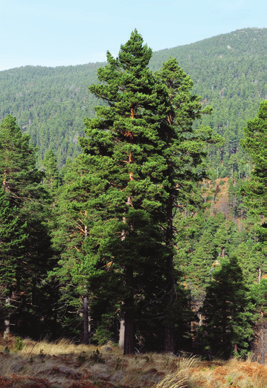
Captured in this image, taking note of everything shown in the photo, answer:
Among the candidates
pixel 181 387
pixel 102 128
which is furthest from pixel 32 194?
pixel 181 387

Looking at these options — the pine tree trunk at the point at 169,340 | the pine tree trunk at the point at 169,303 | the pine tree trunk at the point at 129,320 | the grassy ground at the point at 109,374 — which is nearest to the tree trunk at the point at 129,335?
the pine tree trunk at the point at 129,320

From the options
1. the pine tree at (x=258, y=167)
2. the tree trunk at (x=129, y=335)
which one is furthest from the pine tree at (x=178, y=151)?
the pine tree at (x=258, y=167)

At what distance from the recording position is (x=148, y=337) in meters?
22.8

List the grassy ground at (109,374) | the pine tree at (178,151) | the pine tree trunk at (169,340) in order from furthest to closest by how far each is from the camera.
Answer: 1. the pine tree at (178,151)
2. the pine tree trunk at (169,340)
3. the grassy ground at (109,374)

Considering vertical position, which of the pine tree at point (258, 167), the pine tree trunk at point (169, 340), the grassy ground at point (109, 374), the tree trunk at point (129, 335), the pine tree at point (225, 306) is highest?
the pine tree at point (258, 167)

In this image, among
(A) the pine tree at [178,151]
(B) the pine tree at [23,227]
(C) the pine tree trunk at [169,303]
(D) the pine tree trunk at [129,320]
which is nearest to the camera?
(D) the pine tree trunk at [129,320]

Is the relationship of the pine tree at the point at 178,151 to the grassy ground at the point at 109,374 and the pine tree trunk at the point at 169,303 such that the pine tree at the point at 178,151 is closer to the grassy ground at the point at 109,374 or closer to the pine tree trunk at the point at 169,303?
the pine tree trunk at the point at 169,303

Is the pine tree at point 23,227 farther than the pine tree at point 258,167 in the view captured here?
Yes

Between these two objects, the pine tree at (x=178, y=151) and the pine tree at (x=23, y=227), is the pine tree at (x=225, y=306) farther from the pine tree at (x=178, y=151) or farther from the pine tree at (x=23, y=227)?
the pine tree at (x=178, y=151)

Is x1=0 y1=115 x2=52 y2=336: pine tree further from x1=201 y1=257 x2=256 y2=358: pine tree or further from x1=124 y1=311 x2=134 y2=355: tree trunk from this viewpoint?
x1=201 y1=257 x2=256 y2=358: pine tree

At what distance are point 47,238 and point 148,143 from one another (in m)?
16.4

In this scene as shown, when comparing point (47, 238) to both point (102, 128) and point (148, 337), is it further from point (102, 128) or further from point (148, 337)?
point (102, 128)

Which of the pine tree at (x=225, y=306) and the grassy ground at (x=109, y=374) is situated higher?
the grassy ground at (x=109, y=374)

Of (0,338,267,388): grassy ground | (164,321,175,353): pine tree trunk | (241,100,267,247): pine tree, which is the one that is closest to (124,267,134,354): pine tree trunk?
(164,321,175,353): pine tree trunk
